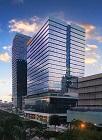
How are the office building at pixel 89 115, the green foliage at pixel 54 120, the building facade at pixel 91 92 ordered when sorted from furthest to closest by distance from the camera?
1. the green foliage at pixel 54 120
2. the building facade at pixel 91 92
3. the office building at pixel 89 115

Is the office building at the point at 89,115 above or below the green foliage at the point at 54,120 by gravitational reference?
above

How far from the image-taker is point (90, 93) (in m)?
123

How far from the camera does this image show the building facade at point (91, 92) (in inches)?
4599

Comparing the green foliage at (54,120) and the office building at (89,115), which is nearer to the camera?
the office building at (89,115)

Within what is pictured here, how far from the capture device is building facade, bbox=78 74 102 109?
11681cm

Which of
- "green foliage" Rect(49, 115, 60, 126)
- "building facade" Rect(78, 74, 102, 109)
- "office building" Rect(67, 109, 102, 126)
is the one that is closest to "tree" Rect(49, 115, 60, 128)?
"green foliage" Rect(49, 115, 60, 126)

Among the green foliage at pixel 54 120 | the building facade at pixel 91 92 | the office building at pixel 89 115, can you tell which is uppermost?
the building facade at pixel 91 92

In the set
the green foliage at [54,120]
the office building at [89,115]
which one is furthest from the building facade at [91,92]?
the green foliage at [54,120]

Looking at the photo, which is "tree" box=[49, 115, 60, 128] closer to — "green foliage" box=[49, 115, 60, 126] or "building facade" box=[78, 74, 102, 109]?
"green foliage" box=[49, 115, 60, 126]

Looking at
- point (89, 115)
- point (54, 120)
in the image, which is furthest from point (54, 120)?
point (89, 115)

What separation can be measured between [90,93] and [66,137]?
230 feet

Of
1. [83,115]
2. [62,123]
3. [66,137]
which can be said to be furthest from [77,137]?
[62,123]

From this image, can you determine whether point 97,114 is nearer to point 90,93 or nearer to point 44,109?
point 90,93

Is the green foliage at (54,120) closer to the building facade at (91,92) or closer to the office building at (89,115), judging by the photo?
the building facade at (91,92)
